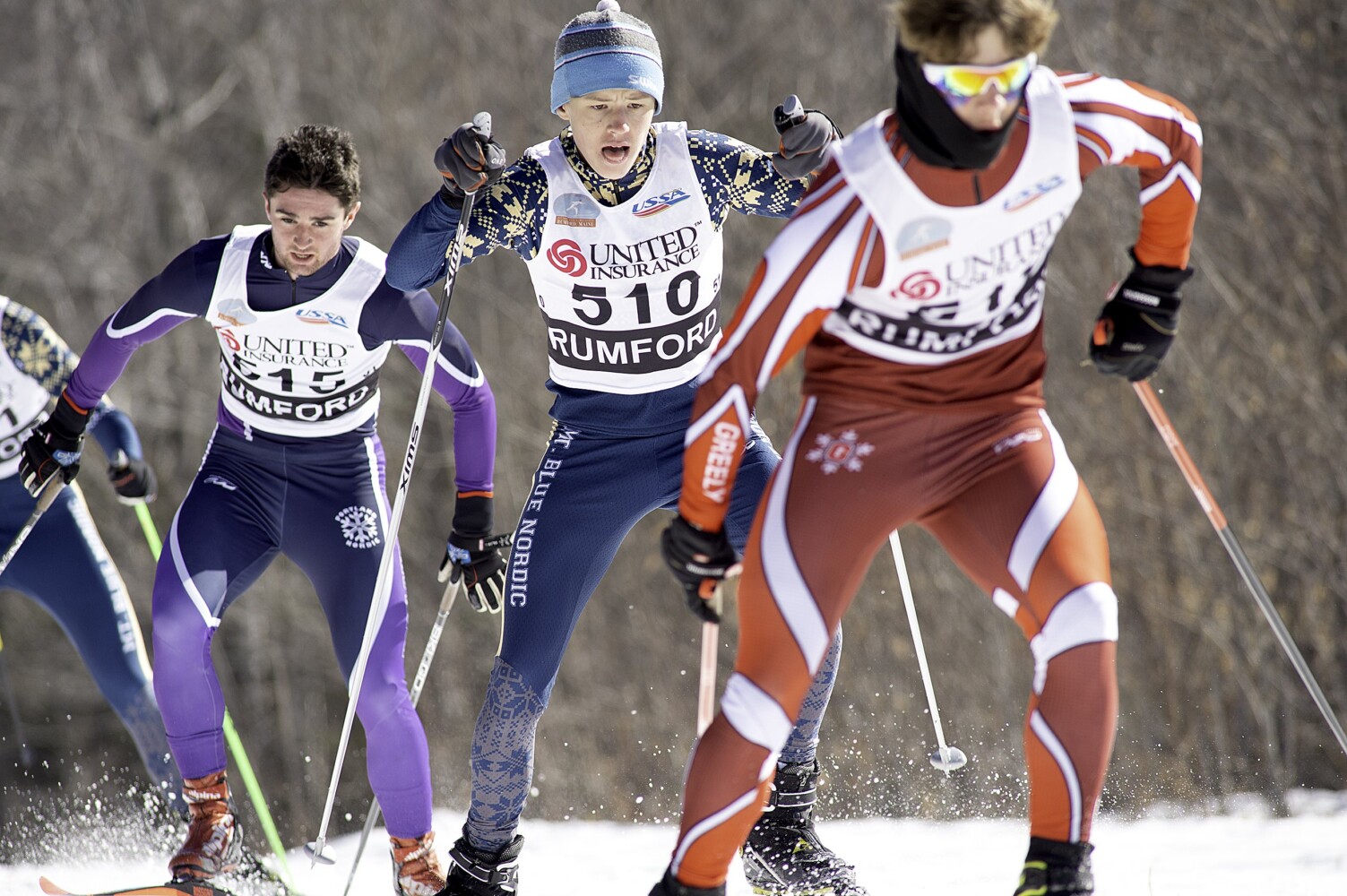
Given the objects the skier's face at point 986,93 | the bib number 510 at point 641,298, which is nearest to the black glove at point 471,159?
the bib number 510 at point 641,298

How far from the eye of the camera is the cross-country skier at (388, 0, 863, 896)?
11.2 feet

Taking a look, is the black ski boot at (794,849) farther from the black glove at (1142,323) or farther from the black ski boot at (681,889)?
the black glove at (1142,323)

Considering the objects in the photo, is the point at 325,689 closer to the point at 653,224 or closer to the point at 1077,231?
the point at 1077,231

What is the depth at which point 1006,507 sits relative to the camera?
2.65m

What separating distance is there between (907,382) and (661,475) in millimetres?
962

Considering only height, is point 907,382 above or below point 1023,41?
below

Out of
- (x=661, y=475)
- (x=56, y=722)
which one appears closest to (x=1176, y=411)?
(x=661, y=475)

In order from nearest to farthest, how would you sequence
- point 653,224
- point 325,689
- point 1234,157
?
1. point 653,224
2. point 1234,157
3. point 325,689

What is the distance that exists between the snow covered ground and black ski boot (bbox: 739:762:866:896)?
58 cm

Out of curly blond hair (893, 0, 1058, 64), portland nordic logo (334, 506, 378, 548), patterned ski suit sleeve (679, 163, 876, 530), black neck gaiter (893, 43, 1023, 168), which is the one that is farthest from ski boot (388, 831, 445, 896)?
curly blond hair (893, 0, 1058, 64)

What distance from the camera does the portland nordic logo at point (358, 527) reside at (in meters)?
3.91

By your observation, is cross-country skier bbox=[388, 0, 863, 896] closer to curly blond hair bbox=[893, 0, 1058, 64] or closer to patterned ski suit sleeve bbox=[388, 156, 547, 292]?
patterned ski suit sleeve bbox=[388, 156, 547, 292]

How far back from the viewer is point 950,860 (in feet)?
15.0

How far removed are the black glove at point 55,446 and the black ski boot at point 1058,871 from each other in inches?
126
